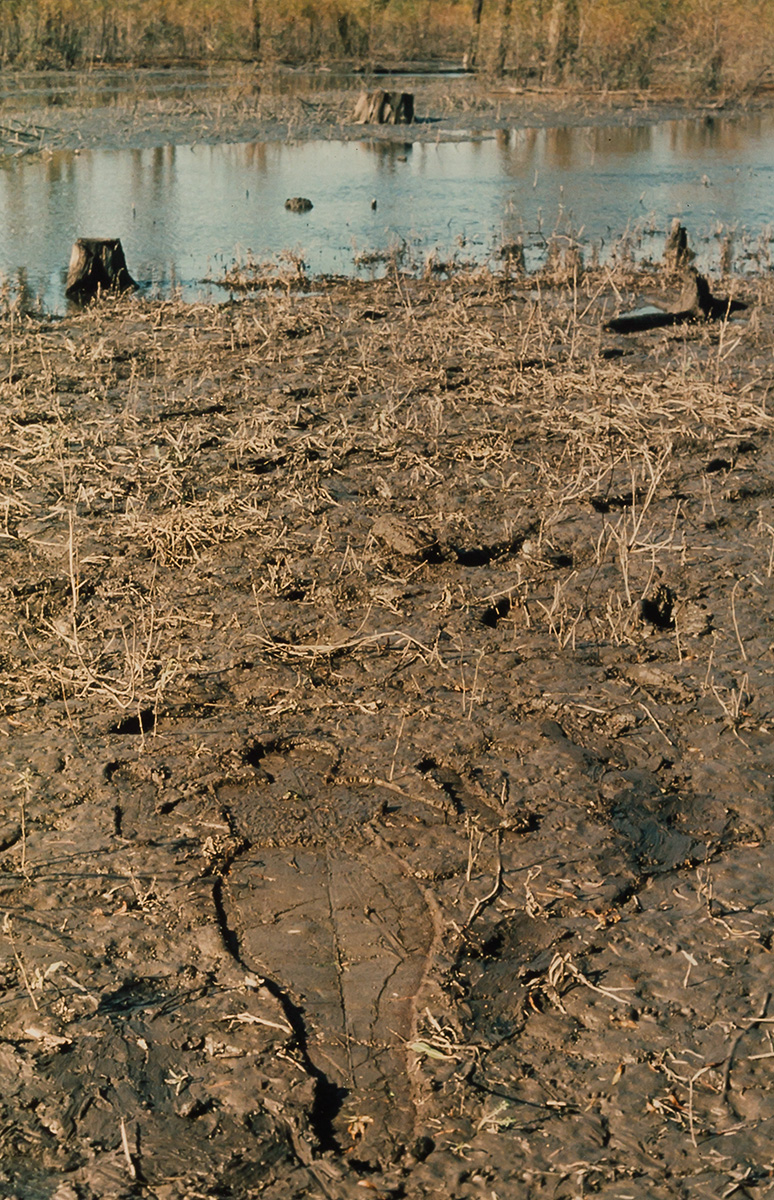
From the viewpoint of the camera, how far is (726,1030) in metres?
2.97

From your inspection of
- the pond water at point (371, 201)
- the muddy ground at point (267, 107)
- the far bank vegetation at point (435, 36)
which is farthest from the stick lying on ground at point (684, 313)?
the far bank vegetation at point (435, 36)

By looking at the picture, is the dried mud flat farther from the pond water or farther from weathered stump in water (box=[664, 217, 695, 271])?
the pond water

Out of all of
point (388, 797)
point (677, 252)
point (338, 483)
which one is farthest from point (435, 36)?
point (388, 797)

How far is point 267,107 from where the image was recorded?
2422cm

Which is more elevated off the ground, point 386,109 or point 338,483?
point 386,109

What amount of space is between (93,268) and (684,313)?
15.7ft

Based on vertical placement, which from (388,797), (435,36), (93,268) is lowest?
(388,797)

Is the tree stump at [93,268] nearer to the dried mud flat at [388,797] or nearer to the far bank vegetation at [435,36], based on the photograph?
the dried mud flat at [388,797]

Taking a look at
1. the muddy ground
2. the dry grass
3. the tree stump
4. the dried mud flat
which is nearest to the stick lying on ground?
the dry grass

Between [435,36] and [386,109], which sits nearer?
[386,109]

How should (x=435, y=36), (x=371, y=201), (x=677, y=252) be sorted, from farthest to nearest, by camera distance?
1. (x=435, y=36)
2. (x=371, y=201)
3. (x=677, y=252)

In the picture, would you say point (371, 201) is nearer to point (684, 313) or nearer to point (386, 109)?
point (684, 313)

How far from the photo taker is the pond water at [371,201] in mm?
12523

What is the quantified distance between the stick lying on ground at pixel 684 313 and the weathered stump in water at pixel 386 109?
14582 mm
